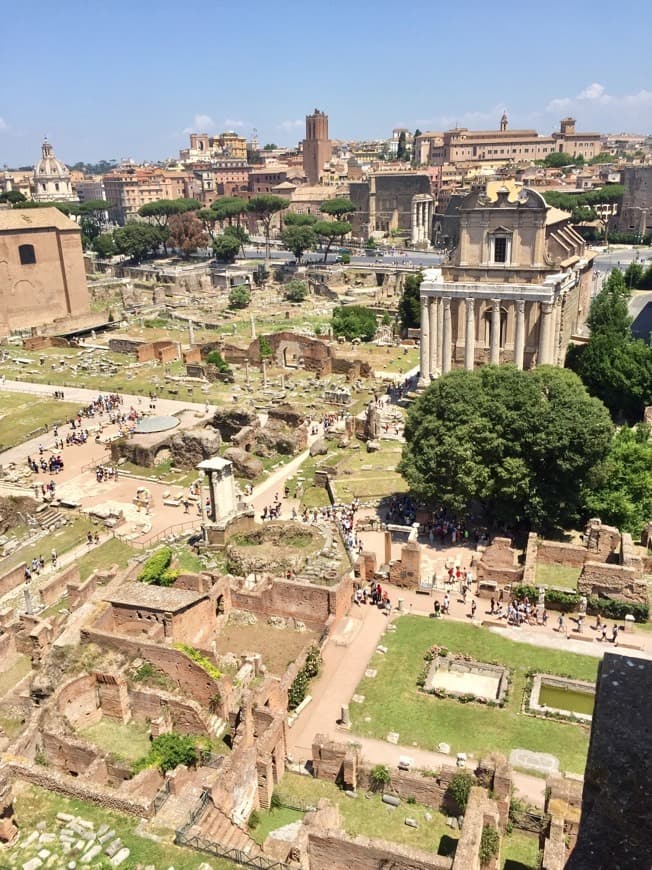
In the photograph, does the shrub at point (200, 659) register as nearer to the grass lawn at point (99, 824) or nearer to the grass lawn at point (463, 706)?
the grass lawn at point (463, 706)

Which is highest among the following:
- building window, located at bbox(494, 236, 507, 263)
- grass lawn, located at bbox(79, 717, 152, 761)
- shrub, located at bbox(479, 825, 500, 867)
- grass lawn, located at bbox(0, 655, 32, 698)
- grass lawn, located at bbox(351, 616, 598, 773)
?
building window, located at bbox(494, 236, 507, 263)

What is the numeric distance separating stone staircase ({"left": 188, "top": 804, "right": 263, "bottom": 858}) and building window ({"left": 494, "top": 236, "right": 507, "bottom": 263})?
41.6 m

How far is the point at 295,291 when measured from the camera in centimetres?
9225

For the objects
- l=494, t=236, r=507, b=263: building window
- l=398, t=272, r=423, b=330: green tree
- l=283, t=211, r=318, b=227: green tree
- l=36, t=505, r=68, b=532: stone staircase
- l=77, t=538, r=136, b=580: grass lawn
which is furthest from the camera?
l=283, t=211, r=318, b=227: green tree

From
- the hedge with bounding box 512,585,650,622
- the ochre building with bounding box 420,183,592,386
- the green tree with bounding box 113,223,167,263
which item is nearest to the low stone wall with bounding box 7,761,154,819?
the hedge with bounding box 512,585,650,622

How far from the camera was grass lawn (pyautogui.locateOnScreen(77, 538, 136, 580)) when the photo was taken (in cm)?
3195

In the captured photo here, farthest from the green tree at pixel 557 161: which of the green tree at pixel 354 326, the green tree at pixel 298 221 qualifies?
the green tree at pixel 354 326

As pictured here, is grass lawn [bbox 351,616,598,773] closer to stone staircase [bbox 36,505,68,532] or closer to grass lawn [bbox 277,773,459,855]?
grass lawn [bbox 277,773,459,855]

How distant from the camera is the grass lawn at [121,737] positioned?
20.2m

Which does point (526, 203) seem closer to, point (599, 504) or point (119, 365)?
point (599, 504)

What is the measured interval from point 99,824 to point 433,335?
1657 inches

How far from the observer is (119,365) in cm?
6631

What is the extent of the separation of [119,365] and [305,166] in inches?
5368

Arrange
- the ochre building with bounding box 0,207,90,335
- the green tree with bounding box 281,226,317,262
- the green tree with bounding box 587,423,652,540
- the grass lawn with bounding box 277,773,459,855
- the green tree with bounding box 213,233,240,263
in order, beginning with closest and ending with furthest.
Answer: the grass lawn with bounding box 277,773,459,855, the green tree with bounding box 587,423,652,540, the ochre building with bounding box 0,207,90,335, the green tree with bounding box 281,226,317,262, the green tree with bounding box 213,233,240,263
